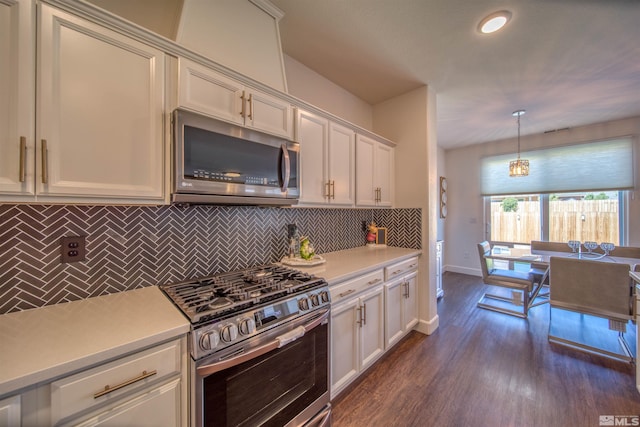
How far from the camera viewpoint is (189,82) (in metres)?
1.26

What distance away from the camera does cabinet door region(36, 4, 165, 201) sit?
0.92 metres

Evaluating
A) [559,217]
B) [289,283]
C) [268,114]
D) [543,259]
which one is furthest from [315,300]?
[559,217]

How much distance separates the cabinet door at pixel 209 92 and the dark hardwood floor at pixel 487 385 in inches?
82.0

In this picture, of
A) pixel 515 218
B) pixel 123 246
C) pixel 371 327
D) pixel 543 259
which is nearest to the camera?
pixel 123 246

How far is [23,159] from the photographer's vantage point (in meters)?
0.87

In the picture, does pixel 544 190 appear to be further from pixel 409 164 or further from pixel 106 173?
pixel 106 173

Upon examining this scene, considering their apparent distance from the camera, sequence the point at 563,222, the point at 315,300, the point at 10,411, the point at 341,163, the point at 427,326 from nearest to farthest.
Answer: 1. the point at 10,411
2. the point at 315,300
3. the point at 341,163
4. the point at 427,326
5. the point at 563,222

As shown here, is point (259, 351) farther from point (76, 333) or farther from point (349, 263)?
point (349, 263)

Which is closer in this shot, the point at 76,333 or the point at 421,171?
the point at 76,333

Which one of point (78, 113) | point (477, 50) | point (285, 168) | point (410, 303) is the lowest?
point (410, 303)

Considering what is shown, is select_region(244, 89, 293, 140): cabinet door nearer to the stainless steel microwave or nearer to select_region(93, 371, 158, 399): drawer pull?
the stainless steel microwave

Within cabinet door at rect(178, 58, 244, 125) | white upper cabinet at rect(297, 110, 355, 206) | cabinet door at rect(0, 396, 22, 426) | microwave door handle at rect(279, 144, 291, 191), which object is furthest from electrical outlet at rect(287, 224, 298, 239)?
cabinet door at rect(0, 396, 22, 426)

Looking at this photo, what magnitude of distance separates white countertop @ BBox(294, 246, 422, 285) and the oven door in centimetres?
30

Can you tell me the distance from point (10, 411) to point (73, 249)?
748 mm
